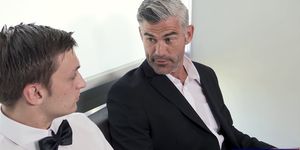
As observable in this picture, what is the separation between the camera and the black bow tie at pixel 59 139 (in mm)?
983

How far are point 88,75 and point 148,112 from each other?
0.28 m

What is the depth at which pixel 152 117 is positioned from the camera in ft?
4.88

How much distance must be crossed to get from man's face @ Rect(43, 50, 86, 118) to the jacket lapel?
0.53 m

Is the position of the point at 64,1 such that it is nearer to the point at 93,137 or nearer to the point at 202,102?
the point at 93,137

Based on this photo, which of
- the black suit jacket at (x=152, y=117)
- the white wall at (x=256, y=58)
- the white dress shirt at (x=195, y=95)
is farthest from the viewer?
the white wall at (x=256, y=58)

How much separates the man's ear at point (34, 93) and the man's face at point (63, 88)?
0.08 ft

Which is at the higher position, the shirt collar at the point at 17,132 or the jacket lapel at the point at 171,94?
the shirt collar at the point at 17,132

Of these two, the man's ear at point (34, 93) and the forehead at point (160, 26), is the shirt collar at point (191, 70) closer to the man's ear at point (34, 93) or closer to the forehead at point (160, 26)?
the forehead at point (160, 26)

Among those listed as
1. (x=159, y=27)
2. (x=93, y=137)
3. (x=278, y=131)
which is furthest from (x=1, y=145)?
(x=278, y=131)

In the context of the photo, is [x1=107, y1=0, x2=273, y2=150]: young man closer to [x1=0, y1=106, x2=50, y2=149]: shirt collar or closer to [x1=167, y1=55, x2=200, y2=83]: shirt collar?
[x1=167, y1=55, x2=200, y2=83]: shirt collar

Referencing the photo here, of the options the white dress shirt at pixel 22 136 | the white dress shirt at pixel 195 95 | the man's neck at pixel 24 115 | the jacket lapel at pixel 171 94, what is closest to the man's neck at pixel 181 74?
the white dress shirt at pixel 195 95

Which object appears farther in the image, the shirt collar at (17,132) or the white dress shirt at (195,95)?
the white dress shirt at (195,95)

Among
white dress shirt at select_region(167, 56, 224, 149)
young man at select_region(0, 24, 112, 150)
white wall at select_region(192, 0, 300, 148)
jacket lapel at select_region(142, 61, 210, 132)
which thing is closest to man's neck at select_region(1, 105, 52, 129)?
young man at select_region(0, 24, 112, 150)

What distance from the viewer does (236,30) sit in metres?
2.31
